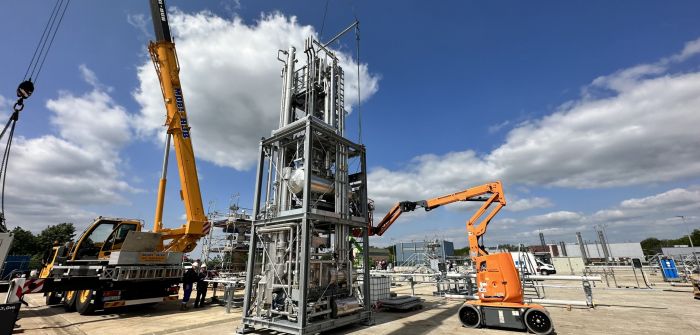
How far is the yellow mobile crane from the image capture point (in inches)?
425

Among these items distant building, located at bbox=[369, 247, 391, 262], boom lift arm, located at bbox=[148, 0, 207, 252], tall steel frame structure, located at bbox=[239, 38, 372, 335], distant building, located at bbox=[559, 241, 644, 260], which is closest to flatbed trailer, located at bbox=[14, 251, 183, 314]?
boom lift arm, located at bbox=[148, 0, 207, 252]

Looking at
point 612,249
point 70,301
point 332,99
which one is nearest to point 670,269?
point 332,99

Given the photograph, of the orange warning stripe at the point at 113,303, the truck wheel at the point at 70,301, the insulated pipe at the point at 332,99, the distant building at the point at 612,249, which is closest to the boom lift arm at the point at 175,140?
the orange warning stripe at the point at 113,303

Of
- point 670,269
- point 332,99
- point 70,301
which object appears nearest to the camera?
point 332,99

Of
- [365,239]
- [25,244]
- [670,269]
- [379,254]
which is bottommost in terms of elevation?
[670,269]

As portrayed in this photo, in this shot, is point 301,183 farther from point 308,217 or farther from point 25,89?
point 25,89

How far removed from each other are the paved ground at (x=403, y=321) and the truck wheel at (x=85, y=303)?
30 cm

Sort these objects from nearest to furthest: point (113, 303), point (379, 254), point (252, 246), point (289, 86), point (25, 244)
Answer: point (252, 246) → point (113, 303) → point (289, 86) → point (25, 244) → point (379, 254)

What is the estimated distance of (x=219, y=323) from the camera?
31.8 ft

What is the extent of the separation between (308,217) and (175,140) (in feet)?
31.1

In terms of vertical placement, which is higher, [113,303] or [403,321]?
[113,303]

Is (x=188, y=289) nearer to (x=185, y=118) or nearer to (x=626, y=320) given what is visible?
(x=185, y=118)

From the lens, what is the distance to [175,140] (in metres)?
14.0

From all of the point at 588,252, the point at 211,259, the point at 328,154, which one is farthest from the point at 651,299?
the point at 588,252
